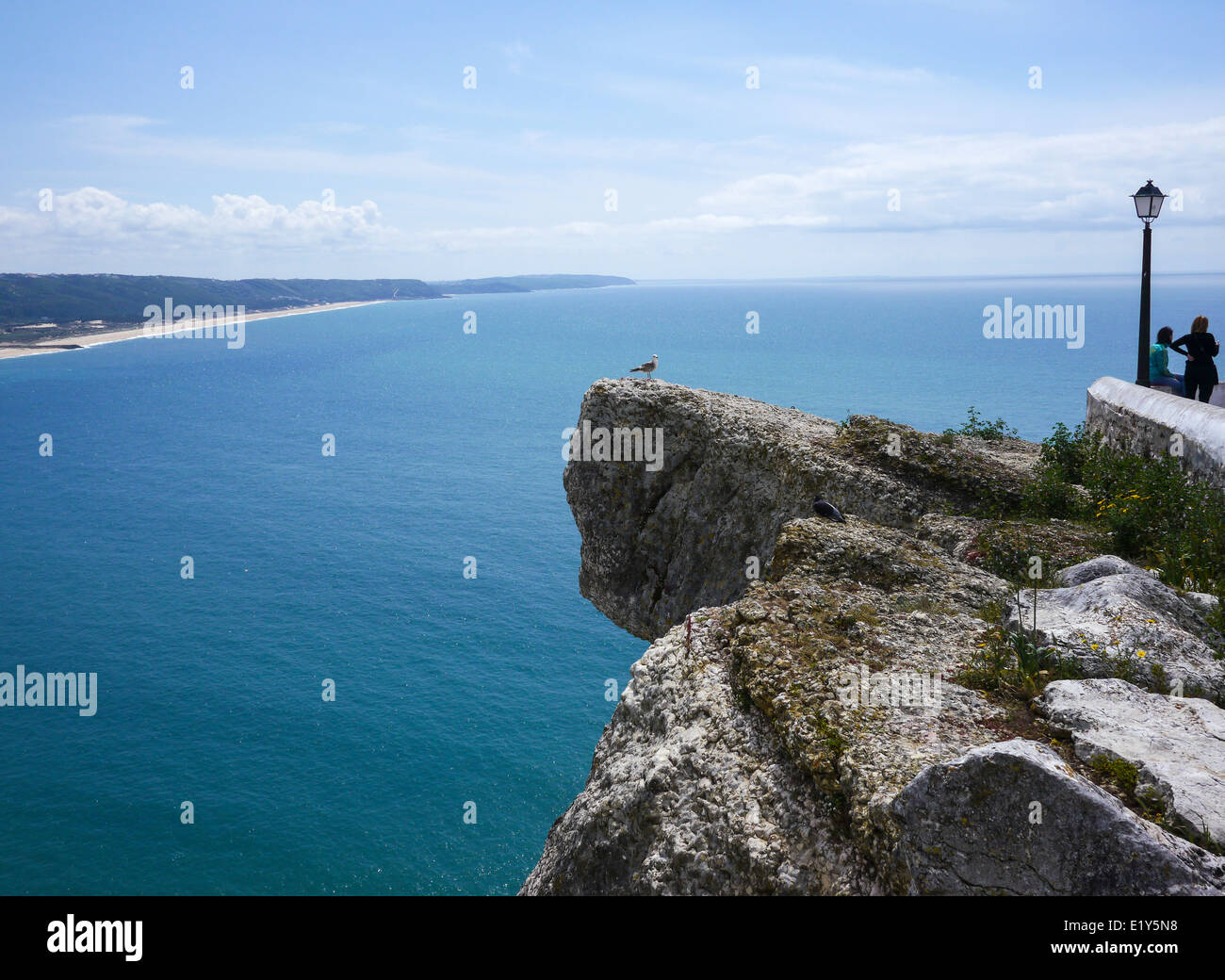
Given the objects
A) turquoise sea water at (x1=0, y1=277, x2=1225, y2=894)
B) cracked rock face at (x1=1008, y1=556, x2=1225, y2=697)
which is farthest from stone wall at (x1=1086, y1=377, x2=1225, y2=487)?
turquoise sea water at (x1=0, y1=277, x2=1225, y2=894)

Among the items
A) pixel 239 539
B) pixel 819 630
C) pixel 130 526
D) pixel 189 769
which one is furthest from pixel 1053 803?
pixel 130 526

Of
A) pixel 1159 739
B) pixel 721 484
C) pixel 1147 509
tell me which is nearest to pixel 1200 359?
pixel 1147 509

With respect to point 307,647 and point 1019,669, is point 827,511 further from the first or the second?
point 307,647

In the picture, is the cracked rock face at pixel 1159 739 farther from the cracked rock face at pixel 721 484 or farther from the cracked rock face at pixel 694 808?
the cracked rock face at pixel 721 484

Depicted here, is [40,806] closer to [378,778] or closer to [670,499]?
[378,778]

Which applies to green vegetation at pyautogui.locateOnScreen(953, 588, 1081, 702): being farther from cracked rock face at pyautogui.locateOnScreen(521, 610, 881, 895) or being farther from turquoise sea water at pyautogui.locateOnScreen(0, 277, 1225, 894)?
turquoise sea water at pyautogui.locateOnScreen(0, 277, 1225, 894)
